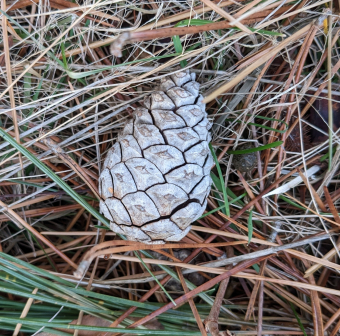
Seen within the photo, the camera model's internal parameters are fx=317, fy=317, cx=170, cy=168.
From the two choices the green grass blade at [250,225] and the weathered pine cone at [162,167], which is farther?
the green grass blade at [250,225]

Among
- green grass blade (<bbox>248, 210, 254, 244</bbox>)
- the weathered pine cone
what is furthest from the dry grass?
the weathered pine cone

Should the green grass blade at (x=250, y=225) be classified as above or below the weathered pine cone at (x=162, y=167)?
below

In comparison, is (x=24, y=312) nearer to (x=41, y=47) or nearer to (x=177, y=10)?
(x=41, y=47)

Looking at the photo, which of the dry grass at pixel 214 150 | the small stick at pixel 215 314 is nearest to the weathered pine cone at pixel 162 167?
the dry grass at pixel 214 150

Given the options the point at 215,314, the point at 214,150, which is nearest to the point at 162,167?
the point at 214,150

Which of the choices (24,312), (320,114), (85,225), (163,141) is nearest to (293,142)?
(320,114)

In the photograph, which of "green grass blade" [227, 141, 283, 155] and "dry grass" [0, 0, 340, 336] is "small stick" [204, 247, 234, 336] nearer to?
"dry grass" [0, 0, 340, 336]

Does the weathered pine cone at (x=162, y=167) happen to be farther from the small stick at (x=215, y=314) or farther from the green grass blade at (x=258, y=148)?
the small stick at (x=215, y=314)
